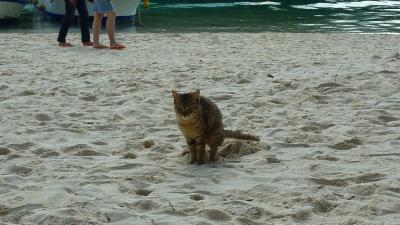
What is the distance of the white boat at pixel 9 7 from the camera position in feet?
74.8

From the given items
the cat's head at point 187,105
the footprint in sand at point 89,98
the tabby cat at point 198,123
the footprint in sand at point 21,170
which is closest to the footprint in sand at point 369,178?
the tabby cat at point 198,123

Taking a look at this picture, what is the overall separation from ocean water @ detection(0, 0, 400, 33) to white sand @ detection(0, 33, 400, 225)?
1104 cm

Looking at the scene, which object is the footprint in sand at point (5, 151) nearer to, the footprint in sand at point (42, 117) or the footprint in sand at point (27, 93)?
the footprint in sand at point (42, 117)

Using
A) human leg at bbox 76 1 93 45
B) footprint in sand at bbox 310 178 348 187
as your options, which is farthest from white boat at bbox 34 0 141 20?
footprint in sand at bbox 310 178 348 187

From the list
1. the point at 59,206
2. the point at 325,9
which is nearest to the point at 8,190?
the point at 59,206

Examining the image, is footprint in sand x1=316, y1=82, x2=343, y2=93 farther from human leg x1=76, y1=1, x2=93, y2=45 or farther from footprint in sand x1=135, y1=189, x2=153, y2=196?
human leg x1=76, y1=1, x2=93, y2=45

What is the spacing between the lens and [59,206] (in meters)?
3.63

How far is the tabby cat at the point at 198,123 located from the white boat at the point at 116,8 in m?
19.9

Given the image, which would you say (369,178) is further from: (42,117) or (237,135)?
(42,117)

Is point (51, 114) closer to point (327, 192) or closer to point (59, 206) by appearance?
point (59, 206)

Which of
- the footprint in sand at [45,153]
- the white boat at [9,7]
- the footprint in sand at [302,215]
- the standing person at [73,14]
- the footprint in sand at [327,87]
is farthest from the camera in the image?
the white boat at [9,7]

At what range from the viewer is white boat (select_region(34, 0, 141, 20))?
24.2m

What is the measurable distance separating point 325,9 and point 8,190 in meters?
28.8

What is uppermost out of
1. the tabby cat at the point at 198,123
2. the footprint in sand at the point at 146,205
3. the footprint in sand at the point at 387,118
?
the tabby cat at the point at 198,123
